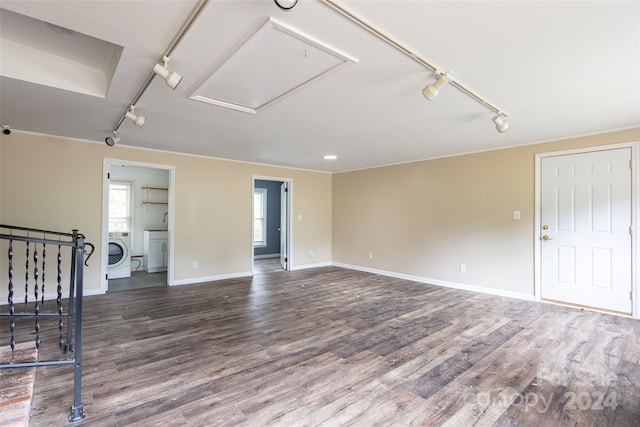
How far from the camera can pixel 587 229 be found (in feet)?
12.8

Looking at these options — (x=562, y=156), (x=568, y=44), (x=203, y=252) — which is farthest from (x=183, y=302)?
(x=562, y=156)

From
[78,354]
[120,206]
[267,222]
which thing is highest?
[120,206]

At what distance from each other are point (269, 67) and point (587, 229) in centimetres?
443

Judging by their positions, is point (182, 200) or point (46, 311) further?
point (182, 200)

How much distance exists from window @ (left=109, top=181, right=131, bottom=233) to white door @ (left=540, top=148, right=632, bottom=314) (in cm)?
758

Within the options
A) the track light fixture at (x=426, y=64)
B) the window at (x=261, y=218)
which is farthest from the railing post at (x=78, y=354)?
the window at (x=261, y=218)

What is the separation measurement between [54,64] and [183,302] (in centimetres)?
305

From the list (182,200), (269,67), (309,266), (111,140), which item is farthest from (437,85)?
(309,266)

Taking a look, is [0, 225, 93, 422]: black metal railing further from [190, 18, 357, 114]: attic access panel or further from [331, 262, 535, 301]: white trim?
[331, 262, 535, 301]: white trim

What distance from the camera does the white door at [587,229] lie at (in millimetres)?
3672

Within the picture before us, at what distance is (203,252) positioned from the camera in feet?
18.2

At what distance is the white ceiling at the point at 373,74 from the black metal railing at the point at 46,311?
4.13ft

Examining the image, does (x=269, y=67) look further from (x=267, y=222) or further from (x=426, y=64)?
(x=267, y=222)

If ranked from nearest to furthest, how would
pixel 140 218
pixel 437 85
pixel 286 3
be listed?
pixel 286 3, pixel 437 85, pixel 140 218
